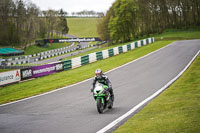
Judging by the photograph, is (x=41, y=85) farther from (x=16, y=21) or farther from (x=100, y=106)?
(x=16, y=21)

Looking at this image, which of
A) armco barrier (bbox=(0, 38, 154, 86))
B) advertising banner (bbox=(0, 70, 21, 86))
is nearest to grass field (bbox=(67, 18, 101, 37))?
armco barrier (bbox=(0, 38, 154, 86))

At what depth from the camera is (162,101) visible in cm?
1084

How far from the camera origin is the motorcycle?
32.1ft

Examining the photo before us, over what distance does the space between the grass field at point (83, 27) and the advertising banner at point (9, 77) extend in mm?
124600

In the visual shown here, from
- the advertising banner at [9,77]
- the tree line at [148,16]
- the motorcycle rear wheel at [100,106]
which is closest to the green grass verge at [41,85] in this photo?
the advertising banner at [9,77]

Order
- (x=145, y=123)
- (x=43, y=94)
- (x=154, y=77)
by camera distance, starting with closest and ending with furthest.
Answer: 1. (x=145, y=123)
2. (x=43, y=94)
3. (x=154, y=77)

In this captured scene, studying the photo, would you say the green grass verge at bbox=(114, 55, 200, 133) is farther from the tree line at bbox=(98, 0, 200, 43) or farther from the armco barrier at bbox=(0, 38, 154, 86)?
the tree line at bbox=(98, 0, 200, 43)

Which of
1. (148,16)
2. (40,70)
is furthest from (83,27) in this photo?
(40,70)

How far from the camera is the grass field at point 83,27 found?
153 m

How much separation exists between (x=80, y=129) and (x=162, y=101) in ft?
15.1

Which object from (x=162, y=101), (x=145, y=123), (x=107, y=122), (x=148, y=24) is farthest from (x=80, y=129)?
(x=148, y=24)

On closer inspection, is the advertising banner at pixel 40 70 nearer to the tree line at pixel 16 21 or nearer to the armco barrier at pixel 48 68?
the armco barrier at pixel 48 68

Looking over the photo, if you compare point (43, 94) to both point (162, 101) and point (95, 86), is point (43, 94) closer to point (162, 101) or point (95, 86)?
point (95, 86)

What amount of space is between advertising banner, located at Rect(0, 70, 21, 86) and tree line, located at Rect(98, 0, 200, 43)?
49.3 m
